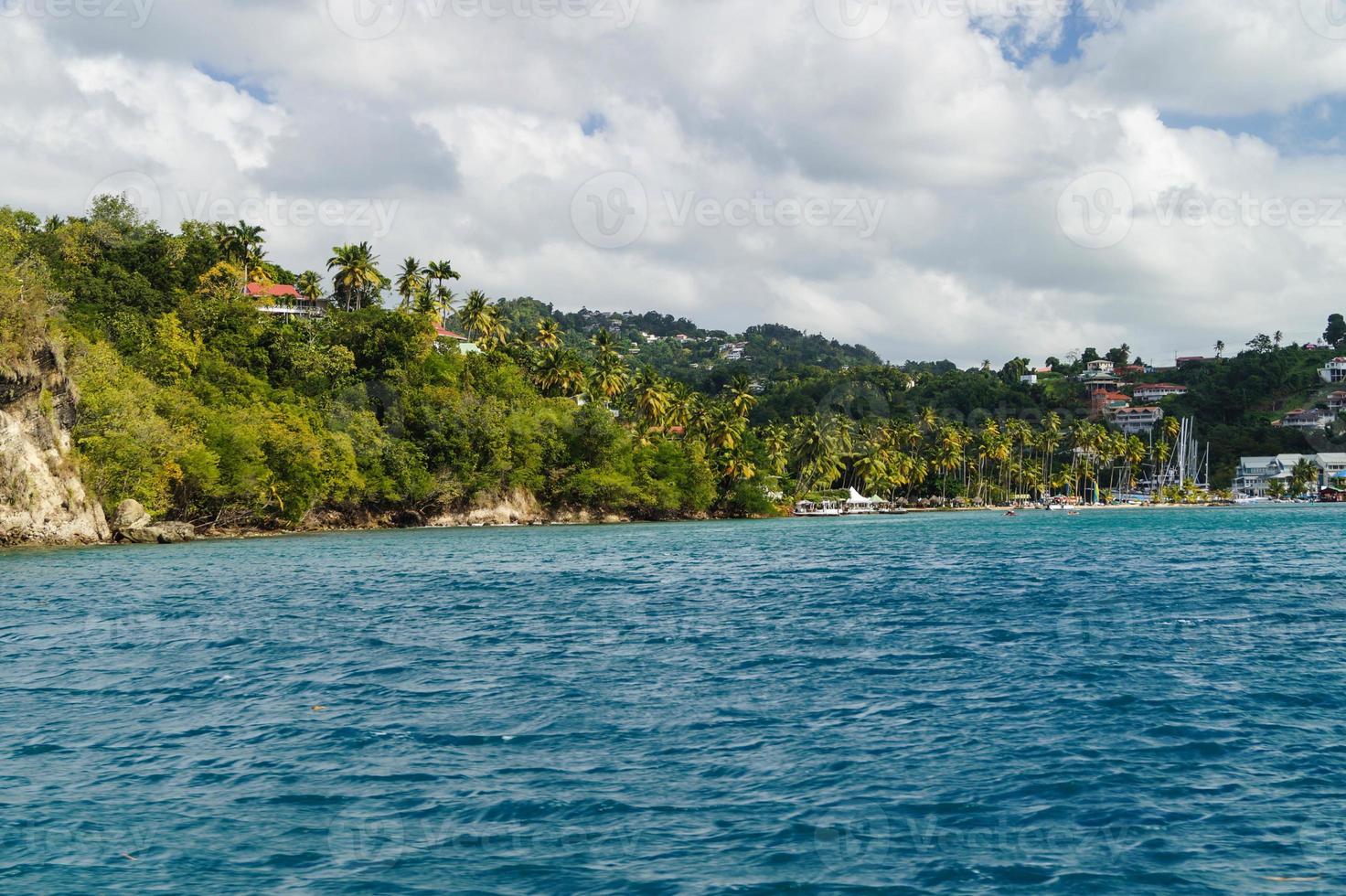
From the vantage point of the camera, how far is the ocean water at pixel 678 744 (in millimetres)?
11000

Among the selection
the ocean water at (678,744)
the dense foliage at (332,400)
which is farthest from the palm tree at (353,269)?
the ocean water at (678,744)

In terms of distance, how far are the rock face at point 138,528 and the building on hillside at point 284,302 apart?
46.5 metres

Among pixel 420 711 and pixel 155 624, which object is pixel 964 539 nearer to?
pixel 155 624

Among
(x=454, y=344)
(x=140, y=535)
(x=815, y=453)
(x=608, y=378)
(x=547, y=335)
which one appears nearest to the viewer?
(x=140, y=535)

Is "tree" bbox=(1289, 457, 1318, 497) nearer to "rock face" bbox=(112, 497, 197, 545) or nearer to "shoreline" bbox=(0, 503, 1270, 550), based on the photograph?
"shoreline" bbox=(0, 503, 1270, 550)

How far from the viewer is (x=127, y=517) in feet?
228

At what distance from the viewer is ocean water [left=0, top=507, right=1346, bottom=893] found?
11000mm

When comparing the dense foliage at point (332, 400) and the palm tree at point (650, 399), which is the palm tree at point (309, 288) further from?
the palm tree at point (650, 399)

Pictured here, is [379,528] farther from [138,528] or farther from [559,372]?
[559,372]

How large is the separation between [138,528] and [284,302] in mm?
61841

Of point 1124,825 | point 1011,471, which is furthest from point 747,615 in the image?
point 1011,471

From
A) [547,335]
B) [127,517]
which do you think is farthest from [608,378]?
[127,517]

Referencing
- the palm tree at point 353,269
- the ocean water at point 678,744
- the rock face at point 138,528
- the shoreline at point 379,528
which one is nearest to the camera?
the ocean water at point 678,744

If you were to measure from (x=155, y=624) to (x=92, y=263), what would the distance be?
84.2m
